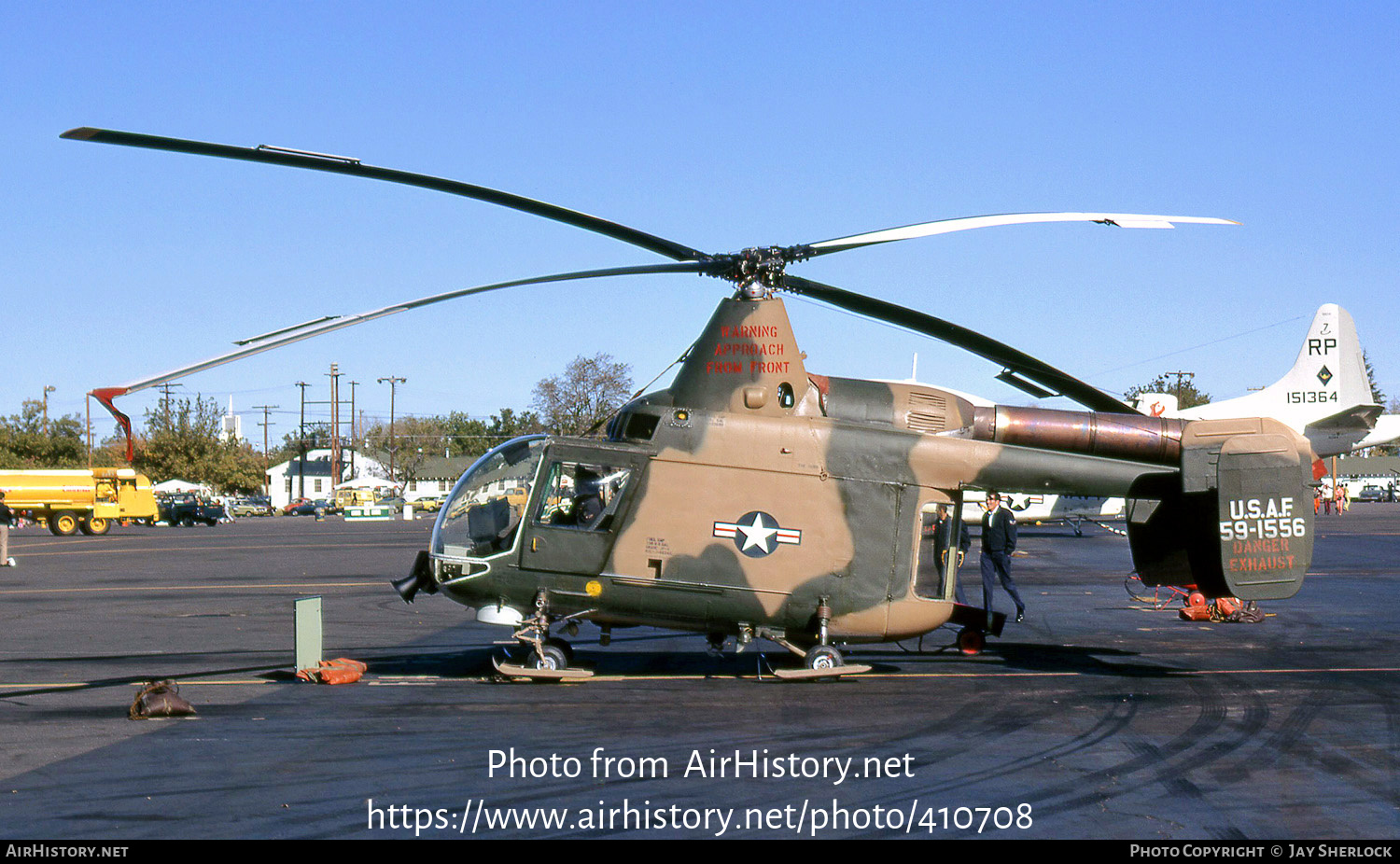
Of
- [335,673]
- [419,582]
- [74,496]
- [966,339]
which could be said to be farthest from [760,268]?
[74,496]

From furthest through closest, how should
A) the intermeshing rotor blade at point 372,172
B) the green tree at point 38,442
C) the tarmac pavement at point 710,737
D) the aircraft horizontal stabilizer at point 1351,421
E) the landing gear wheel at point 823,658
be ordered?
the green tree at point 38,442 < the aircraft horizontal stabilizer at point 1351,421 < the landing gear wheel at point 823,658 < the intermeshing rotor blade at point 372,172 < the tarmac pavement at point 710,737

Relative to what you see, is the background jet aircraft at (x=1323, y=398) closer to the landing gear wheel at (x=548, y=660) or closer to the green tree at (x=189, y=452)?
the landing gear wheel at (x=548, y=660)

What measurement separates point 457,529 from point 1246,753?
805 cm

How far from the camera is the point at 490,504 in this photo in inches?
470

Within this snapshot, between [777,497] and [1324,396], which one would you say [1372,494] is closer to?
[1324,396]

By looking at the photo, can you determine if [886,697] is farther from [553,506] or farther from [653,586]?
[553,506]

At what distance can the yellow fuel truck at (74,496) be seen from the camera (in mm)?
54688

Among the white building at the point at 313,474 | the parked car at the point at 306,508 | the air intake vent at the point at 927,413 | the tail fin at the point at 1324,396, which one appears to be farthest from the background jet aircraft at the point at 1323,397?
the white building at the point at 313,474

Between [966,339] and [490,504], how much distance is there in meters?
5.48

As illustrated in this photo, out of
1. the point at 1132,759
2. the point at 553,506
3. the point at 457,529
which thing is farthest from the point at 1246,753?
the point at 457,529

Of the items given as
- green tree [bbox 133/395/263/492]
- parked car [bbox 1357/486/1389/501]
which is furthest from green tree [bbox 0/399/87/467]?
parked car [bbox 1357/486/1389/501]

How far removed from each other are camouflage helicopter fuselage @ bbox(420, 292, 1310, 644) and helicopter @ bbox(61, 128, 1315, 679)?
0.07 ft

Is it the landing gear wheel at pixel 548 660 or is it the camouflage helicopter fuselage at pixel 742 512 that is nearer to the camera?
the camouflage helicopter fuselage at pixel 742 512

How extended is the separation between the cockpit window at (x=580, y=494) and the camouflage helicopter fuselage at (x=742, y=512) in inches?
1.1
